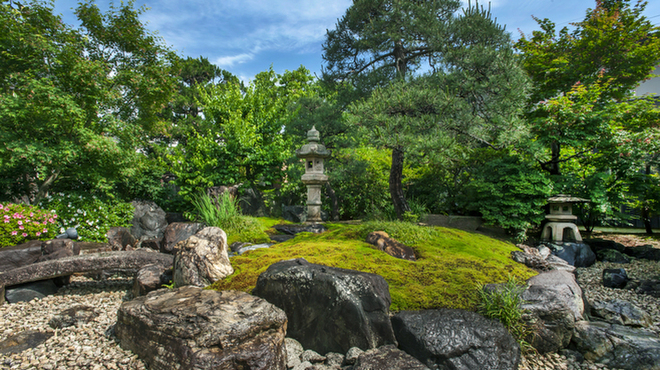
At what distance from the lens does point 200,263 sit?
11.1 ft

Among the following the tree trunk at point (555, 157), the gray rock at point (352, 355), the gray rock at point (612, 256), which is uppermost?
the tree trunk at point (555, 157)

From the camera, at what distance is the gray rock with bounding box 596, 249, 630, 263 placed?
20.9 ft

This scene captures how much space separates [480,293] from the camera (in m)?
2.92

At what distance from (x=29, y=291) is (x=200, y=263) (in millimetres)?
2600

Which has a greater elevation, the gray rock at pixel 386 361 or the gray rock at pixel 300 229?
the gray rock at pixel 300 229

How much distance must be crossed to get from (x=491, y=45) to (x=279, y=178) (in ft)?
22.6

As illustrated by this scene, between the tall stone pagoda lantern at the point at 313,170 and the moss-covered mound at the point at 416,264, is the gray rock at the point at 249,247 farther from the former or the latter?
the tall stone pagoda lantern at the point at 313,170

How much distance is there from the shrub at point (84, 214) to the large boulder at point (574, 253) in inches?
381

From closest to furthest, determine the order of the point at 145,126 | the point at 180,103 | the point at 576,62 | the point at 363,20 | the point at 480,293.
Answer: the point at 480,293 → the point at 363,20 → the point at 145,126 → the point at 576,62 → the point at 180,103

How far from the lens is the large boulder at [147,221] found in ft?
25.7

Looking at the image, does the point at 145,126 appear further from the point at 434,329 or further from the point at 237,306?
the point at 434,329

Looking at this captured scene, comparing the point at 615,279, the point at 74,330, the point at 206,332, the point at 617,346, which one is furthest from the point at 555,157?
the point at 74,330

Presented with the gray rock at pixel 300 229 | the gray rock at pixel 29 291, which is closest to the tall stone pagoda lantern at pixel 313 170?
the gray rock at pixel 300 229

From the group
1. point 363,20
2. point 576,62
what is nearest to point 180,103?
point 363,20
